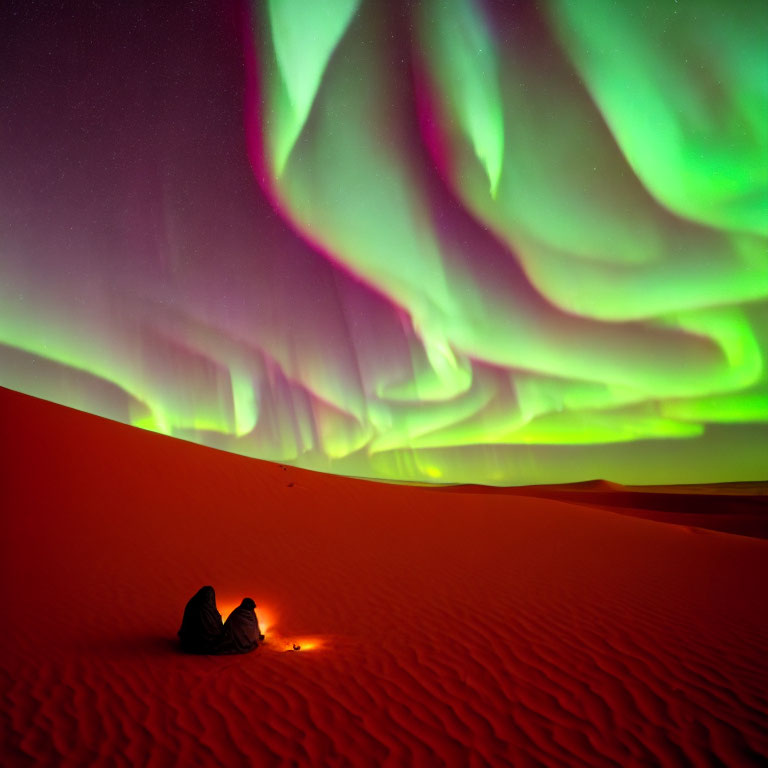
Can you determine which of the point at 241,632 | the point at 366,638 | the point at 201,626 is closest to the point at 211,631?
the point at 201,626

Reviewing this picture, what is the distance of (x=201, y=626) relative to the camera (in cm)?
735

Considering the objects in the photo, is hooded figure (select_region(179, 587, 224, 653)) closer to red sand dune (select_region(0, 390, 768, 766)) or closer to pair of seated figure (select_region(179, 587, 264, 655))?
pair of seated figure (select_region(179, 587, 264, 655))

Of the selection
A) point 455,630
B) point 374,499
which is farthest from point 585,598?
point 374,499

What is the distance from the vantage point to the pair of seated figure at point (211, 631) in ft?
24.0

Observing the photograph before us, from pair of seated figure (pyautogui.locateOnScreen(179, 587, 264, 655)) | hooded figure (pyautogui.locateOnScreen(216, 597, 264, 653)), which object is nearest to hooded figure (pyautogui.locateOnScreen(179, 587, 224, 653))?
pair of seated figure (pyautogui.locateOnScreen(179, 587, 264, 655))

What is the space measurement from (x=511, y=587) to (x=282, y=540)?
288 inches

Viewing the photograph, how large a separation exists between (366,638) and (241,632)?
1881 mm

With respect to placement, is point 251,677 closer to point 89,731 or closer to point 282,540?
point 89,731

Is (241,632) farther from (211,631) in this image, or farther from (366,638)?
(366,638)

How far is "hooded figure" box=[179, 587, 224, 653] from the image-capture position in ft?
24.0

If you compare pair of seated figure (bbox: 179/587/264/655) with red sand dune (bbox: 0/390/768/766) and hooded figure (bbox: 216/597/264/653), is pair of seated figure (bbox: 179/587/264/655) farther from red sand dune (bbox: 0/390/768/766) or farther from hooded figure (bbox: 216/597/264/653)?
red sand dune (bbox: 0/390/768/766)

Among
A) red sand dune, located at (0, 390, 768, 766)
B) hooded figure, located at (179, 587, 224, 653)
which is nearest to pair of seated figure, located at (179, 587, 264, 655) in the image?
hooded figure, located at (179, 587, 224, 653)

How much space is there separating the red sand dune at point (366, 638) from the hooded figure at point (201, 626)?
0.20 m

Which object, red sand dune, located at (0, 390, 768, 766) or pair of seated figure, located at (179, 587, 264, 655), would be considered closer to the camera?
red sand dune, located at (0, 390, 768, 766)
